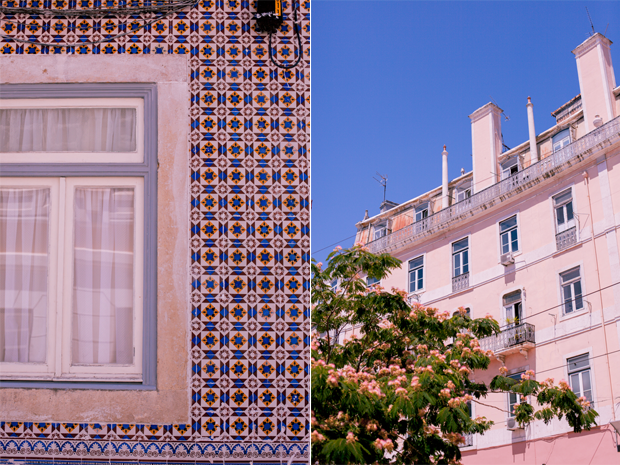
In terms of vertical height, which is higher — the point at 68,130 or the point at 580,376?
the point at 68,130

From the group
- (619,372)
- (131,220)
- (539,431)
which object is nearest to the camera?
(131,220)

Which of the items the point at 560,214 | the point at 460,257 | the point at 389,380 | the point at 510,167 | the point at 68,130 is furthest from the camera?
the point at 460,257

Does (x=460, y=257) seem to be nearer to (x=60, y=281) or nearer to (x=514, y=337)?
(x=514, y=337)

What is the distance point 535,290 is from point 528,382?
16.1m

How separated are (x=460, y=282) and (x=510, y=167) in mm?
4842

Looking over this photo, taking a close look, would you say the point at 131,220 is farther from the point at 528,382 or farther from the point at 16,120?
the point at 528,382

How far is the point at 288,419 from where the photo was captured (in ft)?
14.7

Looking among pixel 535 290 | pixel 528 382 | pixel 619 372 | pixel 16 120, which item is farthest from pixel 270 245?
pixel 535 290

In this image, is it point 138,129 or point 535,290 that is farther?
point 535,290

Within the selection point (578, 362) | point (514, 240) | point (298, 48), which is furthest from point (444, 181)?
point (298, 48)

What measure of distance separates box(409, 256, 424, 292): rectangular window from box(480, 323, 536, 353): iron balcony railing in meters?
5.22

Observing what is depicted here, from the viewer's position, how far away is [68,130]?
4.97 metres

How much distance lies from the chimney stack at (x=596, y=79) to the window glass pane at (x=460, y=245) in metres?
6.60

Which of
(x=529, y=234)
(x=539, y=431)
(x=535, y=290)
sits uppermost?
(x=529, y=234)
